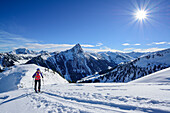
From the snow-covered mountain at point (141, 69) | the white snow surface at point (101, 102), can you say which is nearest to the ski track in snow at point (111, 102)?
the white snow surface at point (101, 102)

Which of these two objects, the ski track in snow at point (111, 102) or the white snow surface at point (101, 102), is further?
the white snow surface at point (101, 102)

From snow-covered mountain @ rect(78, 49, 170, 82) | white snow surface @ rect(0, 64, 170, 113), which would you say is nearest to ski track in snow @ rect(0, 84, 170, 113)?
white snow surface @ rect(0, 64, 170, 113)

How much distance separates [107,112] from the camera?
4.60 m

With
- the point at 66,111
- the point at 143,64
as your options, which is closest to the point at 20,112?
the point at 66,111

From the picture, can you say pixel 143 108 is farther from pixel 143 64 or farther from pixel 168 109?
pixel 143 64

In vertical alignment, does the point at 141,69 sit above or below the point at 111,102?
above

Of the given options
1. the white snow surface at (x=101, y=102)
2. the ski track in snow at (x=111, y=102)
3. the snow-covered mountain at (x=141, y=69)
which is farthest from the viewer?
the snow-covered mountain at (x=141, y=69)

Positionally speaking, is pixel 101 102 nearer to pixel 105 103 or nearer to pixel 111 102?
pixel 105 103

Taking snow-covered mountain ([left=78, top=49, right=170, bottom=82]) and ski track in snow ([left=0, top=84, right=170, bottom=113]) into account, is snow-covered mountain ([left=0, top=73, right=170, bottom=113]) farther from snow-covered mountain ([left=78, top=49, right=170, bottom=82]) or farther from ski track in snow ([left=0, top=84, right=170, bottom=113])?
snow-covered mountain ([left=78, top=49, right=170, bottom=82])

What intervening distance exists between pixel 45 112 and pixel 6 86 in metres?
32.5

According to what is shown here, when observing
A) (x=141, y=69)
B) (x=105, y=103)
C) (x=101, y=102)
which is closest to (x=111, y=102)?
(x=105, y=103)

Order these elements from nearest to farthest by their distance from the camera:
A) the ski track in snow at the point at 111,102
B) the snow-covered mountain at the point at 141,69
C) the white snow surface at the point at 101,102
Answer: the ski track in snow at the point at 111,102 < the white snow surface at the point at 101,102 < the snow-covered mountain at the point at 141,69

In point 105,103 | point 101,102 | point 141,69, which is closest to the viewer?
point 105,103

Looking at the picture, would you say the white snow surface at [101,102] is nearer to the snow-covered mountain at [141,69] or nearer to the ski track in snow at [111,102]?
the ski track in snow at [111,102]
